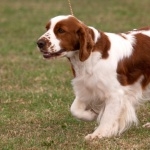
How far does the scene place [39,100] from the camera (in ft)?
29.9

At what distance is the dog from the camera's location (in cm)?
669

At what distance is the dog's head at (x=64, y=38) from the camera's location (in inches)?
261

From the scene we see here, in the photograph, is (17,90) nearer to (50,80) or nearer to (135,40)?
(50,80)

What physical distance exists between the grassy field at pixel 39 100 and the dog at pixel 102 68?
241 mm

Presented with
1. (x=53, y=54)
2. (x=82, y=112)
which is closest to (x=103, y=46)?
(x=53, y=54)

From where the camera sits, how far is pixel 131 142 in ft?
22.1

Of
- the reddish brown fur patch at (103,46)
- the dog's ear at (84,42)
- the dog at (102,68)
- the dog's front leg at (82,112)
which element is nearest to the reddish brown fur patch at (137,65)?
the dog at (102,68)

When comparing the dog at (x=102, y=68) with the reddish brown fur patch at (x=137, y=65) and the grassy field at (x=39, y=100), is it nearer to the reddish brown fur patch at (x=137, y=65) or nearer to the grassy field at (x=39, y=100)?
the reddish brown fur patch at (x=137, y=65)

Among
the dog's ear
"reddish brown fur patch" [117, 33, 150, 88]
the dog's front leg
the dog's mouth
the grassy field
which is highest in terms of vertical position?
the dog's ear

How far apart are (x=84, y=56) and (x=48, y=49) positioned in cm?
39

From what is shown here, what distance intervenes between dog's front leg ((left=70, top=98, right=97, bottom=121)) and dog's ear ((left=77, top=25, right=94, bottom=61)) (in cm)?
67

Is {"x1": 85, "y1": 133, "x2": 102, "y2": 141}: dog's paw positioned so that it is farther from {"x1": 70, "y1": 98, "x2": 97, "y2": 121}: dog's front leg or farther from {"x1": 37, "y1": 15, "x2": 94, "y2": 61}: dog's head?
{"x1": 37, "y1": 15, "x2": 94, "y2": 61}: dog's head

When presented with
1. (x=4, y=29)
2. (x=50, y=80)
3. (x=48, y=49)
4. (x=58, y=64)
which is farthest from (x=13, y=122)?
(x=4, y=29)

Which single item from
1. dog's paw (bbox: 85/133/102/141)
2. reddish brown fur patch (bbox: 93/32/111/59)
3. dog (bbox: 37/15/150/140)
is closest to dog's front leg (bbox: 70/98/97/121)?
dog (bbox: 37/15/150/140)
